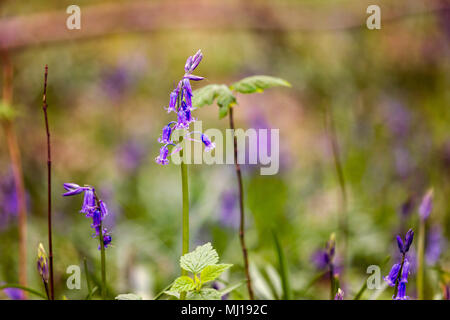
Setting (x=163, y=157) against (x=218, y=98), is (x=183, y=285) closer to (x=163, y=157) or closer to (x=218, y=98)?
(x=163, y=157)

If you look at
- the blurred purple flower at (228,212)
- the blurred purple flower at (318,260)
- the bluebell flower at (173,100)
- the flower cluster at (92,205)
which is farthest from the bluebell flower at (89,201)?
the blurred purple flower at (228,212)

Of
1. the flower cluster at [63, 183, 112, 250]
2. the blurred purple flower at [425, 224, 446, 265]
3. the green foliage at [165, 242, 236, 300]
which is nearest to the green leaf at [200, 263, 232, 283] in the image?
the green foliage at [165, 242, 236, 300]

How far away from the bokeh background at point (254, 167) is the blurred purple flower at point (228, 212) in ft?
0.03

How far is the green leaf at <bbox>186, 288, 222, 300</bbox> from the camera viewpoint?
1.43 meters

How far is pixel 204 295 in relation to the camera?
1.44 m

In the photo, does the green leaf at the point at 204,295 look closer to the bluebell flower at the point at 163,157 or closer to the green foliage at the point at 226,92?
the bluebell flower at the point at 163,157

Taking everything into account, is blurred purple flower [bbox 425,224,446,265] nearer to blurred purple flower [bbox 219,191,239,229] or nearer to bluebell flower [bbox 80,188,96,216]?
blurred purple flower [bbox 219,191,239,229]

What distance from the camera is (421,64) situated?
17.3ft

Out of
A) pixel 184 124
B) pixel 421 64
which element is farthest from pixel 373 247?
pixel 421 64

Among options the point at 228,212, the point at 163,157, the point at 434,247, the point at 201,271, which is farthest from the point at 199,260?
the point at 228,212

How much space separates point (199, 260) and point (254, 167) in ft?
9.19

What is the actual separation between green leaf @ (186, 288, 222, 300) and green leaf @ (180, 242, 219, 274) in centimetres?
9

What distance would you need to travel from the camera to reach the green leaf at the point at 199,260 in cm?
139
